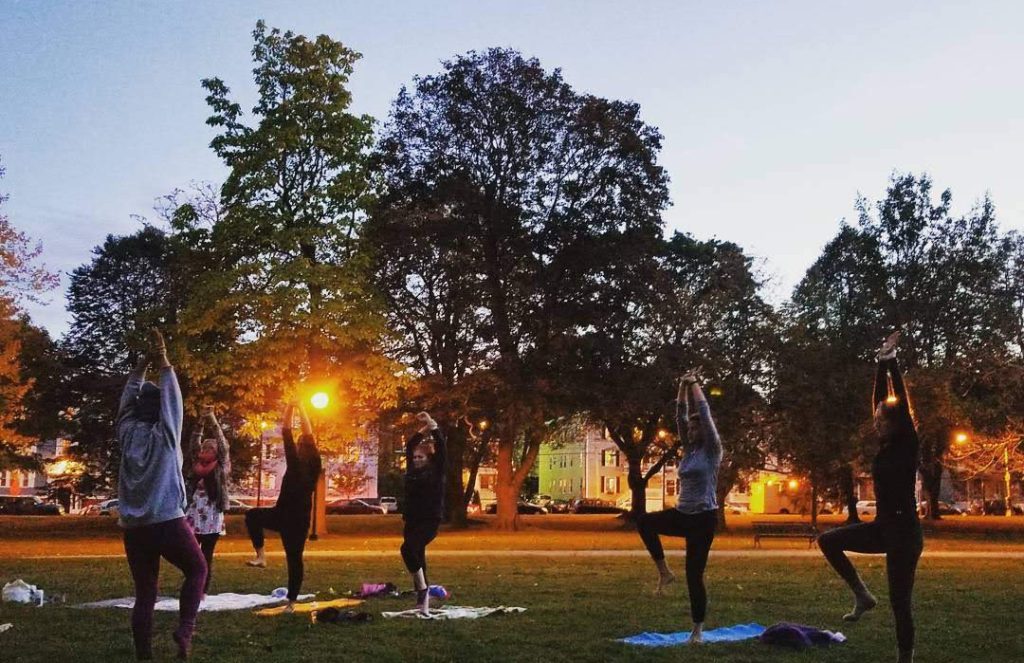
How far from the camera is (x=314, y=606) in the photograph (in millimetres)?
11789

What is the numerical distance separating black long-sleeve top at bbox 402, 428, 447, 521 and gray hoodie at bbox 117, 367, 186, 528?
3.90 m

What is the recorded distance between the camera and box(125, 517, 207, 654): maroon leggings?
308 inches

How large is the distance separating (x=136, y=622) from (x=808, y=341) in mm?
40605

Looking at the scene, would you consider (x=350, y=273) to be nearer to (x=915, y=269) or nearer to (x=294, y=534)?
(x=294, y=534)

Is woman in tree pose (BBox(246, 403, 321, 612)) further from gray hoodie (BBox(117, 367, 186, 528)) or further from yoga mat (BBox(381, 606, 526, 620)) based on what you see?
gray hoodie (BBox(117, 367, 186, 528))

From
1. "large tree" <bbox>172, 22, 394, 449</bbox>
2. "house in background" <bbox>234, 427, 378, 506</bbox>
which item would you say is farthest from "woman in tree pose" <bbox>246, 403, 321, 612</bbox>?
"house in background" <bbox>234, 427, 378, 506</bbox>

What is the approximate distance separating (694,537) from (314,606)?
15.6 feet

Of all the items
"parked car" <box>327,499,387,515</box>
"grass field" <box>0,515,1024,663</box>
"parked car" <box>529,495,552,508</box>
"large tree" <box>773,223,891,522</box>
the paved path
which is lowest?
"parked car" <box>529,495,552,508</box>

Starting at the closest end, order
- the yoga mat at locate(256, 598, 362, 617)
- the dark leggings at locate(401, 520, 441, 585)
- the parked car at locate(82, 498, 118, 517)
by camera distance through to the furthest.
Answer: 1. the yoga mat at locate(256, 598, 362, 617)
2. the dark leggings at locate(401, 520, 441, 585)
3. the parked car at locate(82, 498, 118, 517)

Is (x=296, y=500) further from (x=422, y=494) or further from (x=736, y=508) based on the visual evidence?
(x=736, y=508)

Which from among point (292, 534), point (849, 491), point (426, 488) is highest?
point (426, 488)

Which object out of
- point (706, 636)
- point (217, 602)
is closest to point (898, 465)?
point (706, 636)

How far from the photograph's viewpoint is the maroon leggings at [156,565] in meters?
7.83

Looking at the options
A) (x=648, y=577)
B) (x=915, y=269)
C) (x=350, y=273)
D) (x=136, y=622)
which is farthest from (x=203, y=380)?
(x=915, y=269)
